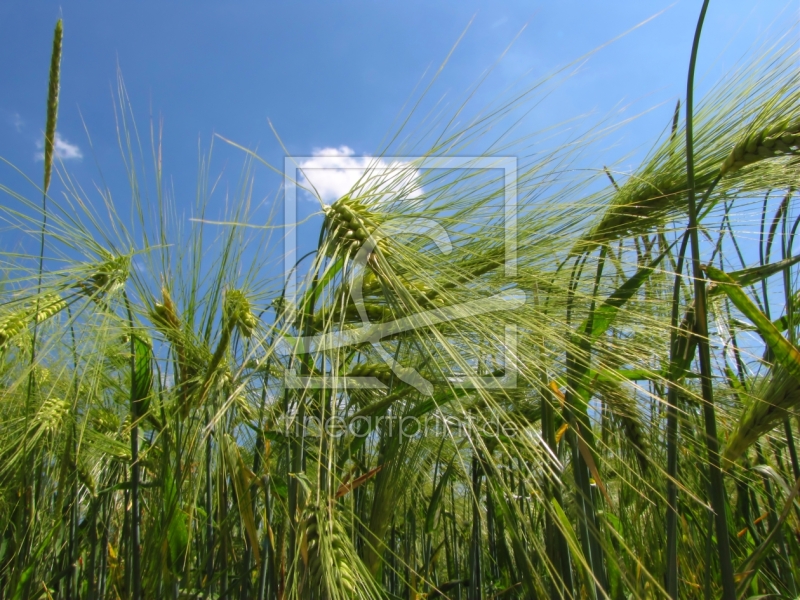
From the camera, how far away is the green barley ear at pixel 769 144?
0.72 metres

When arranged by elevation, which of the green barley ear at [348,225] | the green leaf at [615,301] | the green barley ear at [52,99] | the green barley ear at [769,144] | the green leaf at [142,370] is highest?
the green barley ear at [52,99]

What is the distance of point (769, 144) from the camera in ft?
2.37

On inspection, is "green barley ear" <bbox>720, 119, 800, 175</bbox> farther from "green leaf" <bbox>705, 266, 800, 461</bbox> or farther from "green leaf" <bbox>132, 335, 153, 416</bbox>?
"green leaf" <bbox>132, 335, 153, 416</bbox>

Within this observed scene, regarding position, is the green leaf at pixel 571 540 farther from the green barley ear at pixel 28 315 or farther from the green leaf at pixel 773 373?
the green barley ear at pixel 28 315

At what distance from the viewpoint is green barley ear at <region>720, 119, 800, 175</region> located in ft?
2.37

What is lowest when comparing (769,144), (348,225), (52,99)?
(348,225)

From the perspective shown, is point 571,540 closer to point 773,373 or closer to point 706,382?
point 706,382

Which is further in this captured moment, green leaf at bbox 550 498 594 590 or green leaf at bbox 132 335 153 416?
green leaf at bbox 132 335 153 416

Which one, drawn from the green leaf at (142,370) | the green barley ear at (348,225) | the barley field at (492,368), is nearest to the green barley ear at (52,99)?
the barley field at (492,368)

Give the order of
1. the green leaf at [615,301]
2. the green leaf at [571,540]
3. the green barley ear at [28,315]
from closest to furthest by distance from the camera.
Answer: the green leaf at [571,540] < the green leaf at [615,301] < the green barley ear at [28,315]

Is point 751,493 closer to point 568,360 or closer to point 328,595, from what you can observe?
point 568,360

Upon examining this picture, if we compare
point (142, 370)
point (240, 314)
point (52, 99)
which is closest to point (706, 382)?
point (240, 314)

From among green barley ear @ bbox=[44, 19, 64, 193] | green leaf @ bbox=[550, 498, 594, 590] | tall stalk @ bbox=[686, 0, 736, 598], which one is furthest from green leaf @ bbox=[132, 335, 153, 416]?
tall stalk @ bbox=[686, 0, 736, 598]

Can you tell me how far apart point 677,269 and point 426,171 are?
40 centimetres
